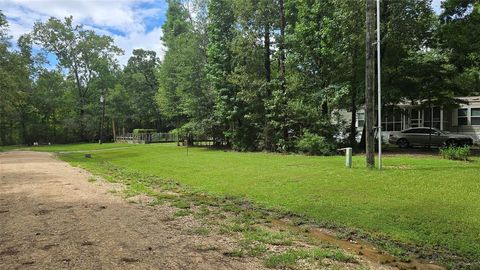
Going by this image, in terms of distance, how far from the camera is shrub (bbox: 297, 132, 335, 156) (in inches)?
748

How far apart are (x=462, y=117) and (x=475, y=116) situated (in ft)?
2.54

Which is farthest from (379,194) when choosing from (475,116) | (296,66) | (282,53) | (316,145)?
(475,116)

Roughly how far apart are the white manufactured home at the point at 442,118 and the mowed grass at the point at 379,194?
36.6ft

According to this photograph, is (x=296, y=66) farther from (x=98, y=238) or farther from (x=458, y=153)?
(x=98, y=238)

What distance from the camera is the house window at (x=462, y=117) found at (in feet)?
82.0

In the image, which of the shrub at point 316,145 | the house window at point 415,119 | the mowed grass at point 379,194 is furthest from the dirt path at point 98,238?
the house window at point 415,119

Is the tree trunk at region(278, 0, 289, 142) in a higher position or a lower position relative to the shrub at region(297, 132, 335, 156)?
higher

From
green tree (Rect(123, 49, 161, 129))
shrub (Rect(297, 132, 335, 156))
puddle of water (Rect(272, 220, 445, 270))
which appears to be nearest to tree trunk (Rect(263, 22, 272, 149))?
shrub (Rect(297, 132, 335, 156))

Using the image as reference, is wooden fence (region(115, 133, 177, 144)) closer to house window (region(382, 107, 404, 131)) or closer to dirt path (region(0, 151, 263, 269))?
house window (region(382, 107, 404, 131))

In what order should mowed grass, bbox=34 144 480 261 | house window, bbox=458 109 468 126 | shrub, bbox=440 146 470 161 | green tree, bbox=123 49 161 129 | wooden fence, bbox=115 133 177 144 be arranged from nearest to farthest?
mowed grass, bbox=34 144 480 261 → shrub, bbox=440 146 470 161 → house window, bbox=458 109 468 126 → wooden fence, bbox=115 133 177 144 → green tree, bbox=123 49 161 129

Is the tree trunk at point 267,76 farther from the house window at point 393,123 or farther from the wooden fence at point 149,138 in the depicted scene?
the wooden fence at point 149,138

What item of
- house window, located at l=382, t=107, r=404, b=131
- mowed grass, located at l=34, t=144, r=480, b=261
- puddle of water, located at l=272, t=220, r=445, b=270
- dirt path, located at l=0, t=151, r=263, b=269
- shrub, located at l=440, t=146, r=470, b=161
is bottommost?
puddle of water, located at l=272, t=220, r=445, b=270

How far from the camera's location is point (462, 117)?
2517 centimetres

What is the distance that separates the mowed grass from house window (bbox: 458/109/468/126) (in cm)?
1303
